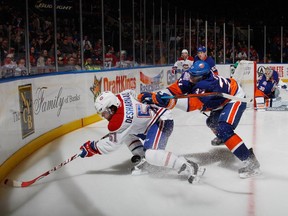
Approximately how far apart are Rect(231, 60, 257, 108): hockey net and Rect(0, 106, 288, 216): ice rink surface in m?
3.52

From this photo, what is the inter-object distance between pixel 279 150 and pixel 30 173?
2493 mm

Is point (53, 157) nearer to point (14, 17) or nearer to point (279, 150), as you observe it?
point (14, 17)

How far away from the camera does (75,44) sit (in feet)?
22.1

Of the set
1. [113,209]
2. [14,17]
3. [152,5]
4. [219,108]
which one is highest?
[152,5]

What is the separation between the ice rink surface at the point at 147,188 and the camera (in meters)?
2.75

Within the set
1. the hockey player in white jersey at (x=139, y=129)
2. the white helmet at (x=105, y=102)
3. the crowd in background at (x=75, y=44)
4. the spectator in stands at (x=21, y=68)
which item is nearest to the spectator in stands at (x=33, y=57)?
the crowd in background at (x=75, y=44)

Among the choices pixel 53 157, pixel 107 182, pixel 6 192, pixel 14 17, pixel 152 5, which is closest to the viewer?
pixel 6 192

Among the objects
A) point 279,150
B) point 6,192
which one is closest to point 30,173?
point 6,192

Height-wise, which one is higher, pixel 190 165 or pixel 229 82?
pixel 229 82

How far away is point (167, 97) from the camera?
3.54 meters

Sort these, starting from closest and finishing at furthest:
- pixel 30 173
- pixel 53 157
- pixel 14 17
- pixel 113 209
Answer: pixel 113 209 < pixel 30 173 < pixel 53 157 < pixel 14 17

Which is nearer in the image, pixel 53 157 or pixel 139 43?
pixel 53 157

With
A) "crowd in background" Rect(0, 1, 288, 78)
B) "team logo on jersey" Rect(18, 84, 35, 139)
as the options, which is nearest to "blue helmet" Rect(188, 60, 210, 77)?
"team logo on jersey" Rect(18, 84, 35, 139)

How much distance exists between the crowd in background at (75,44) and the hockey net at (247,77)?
2.23 metres
